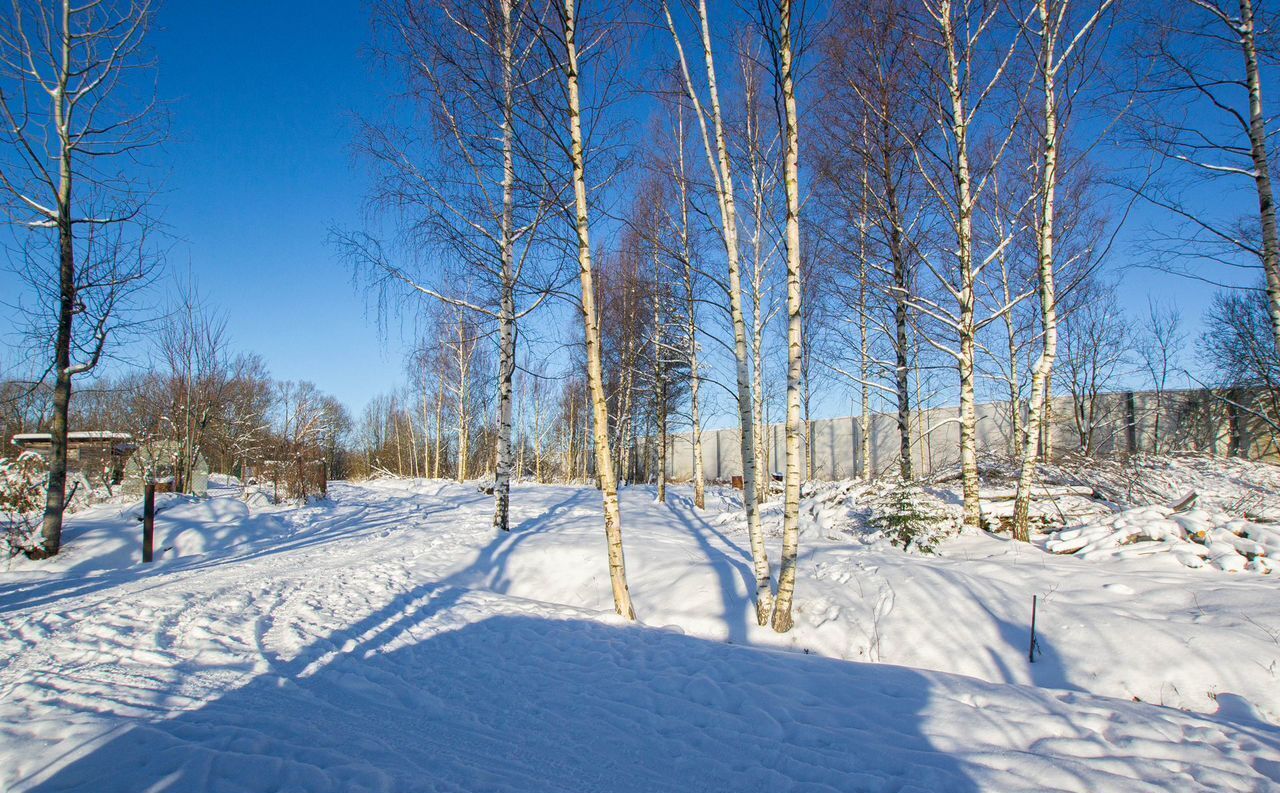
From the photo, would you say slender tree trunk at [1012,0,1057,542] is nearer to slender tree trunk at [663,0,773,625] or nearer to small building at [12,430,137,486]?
slender tree trunk at [663,0,773,625]

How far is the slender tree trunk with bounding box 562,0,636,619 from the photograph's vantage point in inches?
224

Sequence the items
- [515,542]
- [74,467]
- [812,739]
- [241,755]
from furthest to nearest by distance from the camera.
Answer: [74,467]
[515,542]
[812,739]
[241,755]

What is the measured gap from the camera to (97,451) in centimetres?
1650

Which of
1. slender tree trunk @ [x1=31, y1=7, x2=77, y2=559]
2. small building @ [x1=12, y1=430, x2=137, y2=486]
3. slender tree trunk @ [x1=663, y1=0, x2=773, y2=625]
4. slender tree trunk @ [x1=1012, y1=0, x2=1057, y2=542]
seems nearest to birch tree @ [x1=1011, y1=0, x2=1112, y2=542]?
slender tree trunk @ [x1=1012, y1=0, x2=1057, y2=542]

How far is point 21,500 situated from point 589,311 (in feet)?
36.7

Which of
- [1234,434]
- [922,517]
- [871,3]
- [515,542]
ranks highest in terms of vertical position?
[871,3]

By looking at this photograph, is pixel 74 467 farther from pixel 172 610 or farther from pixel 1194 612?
pixel 1194 612

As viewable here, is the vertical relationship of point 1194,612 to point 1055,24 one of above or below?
below

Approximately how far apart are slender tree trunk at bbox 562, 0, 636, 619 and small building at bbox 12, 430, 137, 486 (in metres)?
16.8

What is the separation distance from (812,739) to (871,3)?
379 inches

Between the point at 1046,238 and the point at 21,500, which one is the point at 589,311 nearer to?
the point at 1046,238

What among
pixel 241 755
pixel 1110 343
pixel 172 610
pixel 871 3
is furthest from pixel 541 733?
pixel 1110 343

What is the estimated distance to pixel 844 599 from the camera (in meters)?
6.04

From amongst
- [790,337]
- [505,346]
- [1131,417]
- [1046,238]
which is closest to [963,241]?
[1046,238]
